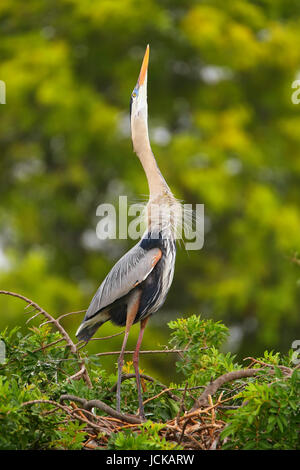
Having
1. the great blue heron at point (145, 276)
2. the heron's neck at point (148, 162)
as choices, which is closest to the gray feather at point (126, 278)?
the great blue heron at point (145, 276)

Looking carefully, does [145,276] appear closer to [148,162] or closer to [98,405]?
[148,162]

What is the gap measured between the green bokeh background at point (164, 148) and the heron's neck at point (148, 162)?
19.6ft

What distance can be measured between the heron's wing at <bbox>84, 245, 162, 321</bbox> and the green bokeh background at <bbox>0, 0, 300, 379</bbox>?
6059 mm

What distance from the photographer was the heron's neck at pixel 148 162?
165 inches

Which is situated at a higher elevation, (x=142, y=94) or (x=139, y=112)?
(x=142, y=94)

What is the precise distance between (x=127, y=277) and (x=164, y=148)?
7600 millimetres

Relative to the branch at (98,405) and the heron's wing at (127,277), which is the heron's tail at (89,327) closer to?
the heron's wing at (127,277)

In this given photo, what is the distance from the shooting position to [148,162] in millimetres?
4250

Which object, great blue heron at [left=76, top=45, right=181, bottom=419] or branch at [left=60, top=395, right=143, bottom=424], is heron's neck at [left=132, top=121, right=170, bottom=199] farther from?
branch at [left=60, top=395, right=143, bottom=424]

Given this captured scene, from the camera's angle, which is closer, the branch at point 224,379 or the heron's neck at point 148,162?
the branch at point 224,379

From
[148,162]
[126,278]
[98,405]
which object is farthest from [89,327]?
[98,405]

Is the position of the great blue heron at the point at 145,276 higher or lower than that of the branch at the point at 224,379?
higher

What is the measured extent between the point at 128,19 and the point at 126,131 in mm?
1755

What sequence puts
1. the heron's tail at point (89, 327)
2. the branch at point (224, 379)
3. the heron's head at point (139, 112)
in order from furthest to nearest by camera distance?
1. the heron's head at point (139, 112)
2. the heron's tail at point (89, 327)
3. the branch at point (224, 379)
